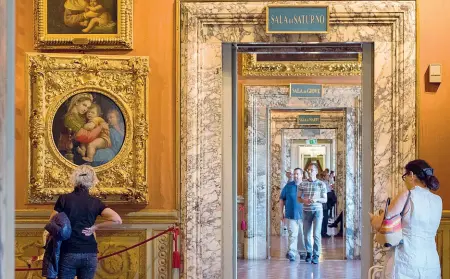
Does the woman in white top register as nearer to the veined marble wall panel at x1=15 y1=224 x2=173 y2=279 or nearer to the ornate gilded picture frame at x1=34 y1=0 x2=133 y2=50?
the veined marble wall panel at x1=15 y1=224 x2=173 y2=279

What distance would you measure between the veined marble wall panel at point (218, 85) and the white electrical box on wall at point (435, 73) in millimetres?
185

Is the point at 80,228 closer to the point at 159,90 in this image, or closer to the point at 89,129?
the point at 89,129

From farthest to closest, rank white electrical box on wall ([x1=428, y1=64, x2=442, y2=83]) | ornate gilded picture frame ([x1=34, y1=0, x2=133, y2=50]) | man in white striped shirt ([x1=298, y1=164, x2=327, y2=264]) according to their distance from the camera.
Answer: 1. man in white striped shirt ([x1=298, y1=164, x2=327, y2=264])
2. ornate gilded picture frame ([x1=34, y1=0, x2=133, y2=50])
3. white electrical box on wall ([x1=428, y1=64, x2=442, y2=83])

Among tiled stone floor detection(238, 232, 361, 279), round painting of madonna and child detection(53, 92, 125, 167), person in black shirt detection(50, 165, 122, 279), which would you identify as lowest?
tiled stone floor detection(238, 232, 361, 279)

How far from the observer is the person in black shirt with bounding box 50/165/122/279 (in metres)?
6.61

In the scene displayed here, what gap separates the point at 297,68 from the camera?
15289mm

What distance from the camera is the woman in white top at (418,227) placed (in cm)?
613

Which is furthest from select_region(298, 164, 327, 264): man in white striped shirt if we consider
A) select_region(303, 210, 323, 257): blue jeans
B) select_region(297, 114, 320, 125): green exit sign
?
select_region(297, 114, 320, 125): green exit sign

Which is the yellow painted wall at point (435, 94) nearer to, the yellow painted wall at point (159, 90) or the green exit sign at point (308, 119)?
the yellow painted wall at point (159, 90)

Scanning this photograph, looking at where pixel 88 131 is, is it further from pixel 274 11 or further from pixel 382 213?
pixel 382 213

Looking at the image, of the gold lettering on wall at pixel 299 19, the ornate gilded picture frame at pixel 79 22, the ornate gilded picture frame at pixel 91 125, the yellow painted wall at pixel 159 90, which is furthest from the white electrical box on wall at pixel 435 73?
the ornate gilded picture frame at pixel 79 22

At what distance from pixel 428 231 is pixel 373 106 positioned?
237cm

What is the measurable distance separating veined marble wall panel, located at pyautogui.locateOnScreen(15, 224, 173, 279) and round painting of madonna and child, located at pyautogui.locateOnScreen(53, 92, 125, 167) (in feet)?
2.67

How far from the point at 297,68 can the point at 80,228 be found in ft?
30.6
